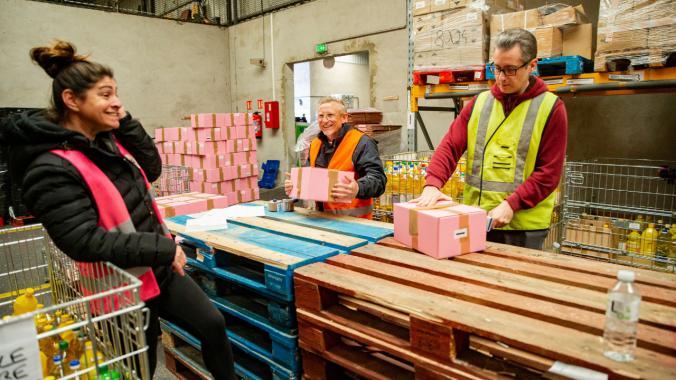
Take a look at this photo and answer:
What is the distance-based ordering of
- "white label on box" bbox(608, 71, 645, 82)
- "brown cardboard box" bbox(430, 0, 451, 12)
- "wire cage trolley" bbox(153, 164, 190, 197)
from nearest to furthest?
"white label on box" bbox(608, 71, 645, 82), "brown cardboard box" bbox(430, 0, 451, 12), "wire cage trolley" bbox(153, 164, 190, 197)

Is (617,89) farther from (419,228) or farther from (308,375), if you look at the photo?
(308,375)

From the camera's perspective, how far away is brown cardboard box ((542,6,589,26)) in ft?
14.1

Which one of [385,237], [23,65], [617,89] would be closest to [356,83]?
[23,65]

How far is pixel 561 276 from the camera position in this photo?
182 centimetres

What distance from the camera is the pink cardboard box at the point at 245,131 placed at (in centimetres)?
904

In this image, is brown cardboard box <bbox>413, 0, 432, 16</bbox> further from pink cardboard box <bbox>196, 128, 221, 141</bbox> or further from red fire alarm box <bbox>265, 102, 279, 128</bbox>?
red fire alarm box <bbox>265, 102, 279, 128</bbox>

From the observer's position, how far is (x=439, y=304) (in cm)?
159

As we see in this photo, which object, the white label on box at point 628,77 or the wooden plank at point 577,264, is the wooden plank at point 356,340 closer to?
the wooden plank at point 577,264

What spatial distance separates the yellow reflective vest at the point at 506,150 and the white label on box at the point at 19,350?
2.19 meters

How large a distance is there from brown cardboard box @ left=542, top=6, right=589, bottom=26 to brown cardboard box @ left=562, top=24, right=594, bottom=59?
0.08 meters

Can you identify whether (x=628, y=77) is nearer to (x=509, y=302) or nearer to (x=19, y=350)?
(x=509, y=302)

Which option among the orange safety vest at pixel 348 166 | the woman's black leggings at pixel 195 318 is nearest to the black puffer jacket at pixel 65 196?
the woman's black leggings at pixel 195 318

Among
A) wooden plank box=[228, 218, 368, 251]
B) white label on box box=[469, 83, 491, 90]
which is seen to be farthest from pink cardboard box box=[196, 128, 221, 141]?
wooden plank box=[228, 218, 368, 251]

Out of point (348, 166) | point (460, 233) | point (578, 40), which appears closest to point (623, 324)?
point (460, 233)
